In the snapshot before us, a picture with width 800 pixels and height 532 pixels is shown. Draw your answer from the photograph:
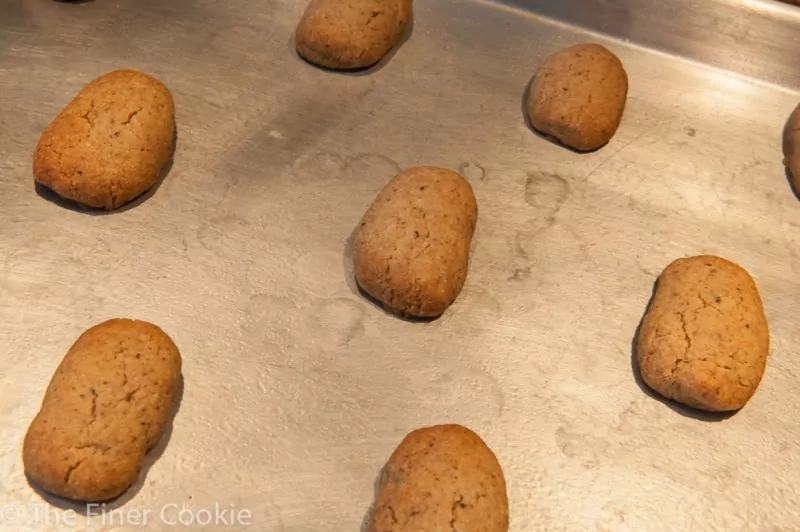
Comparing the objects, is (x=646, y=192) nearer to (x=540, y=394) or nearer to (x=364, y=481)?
(x=540, y=394)

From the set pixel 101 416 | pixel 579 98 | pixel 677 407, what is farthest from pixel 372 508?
pixel 579 98

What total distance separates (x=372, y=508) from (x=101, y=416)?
1.53 feet

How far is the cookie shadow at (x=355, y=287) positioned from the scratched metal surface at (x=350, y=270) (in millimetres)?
10

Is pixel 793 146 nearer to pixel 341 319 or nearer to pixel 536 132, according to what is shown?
pixel 536 132

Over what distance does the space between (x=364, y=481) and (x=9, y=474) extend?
59cm

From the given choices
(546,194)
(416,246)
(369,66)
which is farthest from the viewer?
(369,66)

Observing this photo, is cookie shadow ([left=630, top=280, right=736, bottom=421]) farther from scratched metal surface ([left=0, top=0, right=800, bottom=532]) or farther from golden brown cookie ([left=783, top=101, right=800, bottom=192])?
golden brown cookie ([left=783, top=101, right=800, bottom=192])

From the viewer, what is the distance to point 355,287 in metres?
1.53

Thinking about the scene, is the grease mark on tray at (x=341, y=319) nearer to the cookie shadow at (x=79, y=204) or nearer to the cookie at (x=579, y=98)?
the cookie shadow at (x=79, y=204)

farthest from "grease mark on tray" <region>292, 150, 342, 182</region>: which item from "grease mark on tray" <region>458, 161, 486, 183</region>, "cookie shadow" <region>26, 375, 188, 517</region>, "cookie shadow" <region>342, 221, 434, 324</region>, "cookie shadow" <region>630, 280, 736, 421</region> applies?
"cookie shadow" <region>630, 280, 736, 421</region>

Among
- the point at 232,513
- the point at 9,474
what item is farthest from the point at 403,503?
the point at 9,474

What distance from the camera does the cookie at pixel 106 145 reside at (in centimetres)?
150

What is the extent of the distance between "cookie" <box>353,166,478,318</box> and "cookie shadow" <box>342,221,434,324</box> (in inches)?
0.4

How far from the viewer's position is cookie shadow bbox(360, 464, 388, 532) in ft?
4.17
